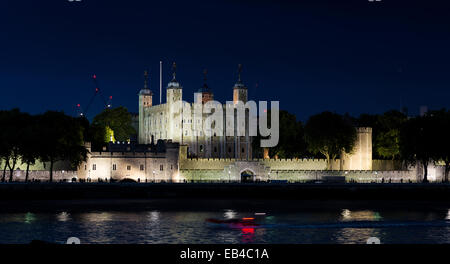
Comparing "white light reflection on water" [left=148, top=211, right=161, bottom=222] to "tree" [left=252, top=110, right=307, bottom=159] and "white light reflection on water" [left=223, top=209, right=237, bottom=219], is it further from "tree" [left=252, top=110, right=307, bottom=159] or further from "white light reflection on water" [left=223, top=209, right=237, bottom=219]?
"tree" [left=252, top=110, right=307, bottom=159]

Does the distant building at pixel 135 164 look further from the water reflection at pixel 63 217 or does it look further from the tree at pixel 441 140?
the water reflection at pixel 63 217

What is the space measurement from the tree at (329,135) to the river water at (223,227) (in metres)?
36.6

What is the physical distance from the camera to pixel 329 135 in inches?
3821

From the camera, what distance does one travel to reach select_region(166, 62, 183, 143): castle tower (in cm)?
12962

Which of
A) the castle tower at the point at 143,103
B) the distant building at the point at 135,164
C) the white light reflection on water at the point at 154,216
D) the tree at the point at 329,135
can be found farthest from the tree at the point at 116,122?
the white light reflection on water at the point at 154,216

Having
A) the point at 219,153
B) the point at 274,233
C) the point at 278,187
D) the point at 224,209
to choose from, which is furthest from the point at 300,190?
the point at 219,153

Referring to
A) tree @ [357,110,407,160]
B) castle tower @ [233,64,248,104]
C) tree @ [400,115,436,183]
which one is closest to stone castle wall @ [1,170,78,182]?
tree @ [400,115,436,183]

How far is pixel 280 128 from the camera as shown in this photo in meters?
110

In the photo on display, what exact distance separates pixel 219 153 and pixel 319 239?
88685mm

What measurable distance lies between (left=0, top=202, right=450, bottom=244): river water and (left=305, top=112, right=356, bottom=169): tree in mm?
36564

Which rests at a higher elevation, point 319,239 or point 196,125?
point 196,125

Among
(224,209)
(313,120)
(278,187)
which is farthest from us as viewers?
(313,120)

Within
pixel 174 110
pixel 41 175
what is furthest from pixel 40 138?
pixel 174 110

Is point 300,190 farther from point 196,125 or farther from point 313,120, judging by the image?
point 196,125
